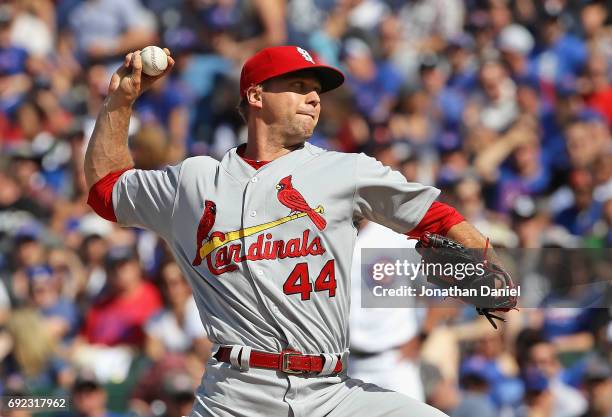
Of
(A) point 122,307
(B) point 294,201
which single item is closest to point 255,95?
(B) point 294,201

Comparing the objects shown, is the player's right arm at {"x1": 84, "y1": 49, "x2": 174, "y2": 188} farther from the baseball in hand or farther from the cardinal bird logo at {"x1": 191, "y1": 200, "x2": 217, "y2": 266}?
the cardinal bird logo at {"x1": 191, "y1": 200, "x2": 217, "y2": 266}

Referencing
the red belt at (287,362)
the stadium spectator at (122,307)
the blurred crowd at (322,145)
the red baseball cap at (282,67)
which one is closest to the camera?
the red belt at (287,362)

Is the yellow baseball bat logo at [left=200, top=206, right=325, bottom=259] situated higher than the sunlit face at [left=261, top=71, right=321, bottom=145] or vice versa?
the sunlit face at [left=261, top=71, right=321, bottom=145]

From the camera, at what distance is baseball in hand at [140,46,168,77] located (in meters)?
4.05

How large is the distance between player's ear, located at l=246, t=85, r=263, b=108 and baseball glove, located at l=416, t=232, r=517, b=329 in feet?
2.60

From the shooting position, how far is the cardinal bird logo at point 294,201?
379cm

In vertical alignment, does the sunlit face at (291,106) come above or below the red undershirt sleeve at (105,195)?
above

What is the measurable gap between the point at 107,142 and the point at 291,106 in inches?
27.1

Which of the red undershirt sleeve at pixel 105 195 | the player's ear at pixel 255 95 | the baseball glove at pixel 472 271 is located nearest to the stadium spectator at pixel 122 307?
the red undershirt sleeve at pixel 105 195

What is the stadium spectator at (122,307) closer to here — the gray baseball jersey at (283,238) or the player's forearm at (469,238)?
the gray baseball jersey at (283,238)

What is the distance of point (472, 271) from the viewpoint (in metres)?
3.85

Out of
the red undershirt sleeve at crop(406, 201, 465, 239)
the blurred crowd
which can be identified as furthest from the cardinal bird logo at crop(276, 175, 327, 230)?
the blurred crowd

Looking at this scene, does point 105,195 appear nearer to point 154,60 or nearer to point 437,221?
point 154,60

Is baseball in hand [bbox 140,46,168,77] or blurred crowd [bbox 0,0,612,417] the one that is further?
blurred crowd [bbox 0,0,612,417]
